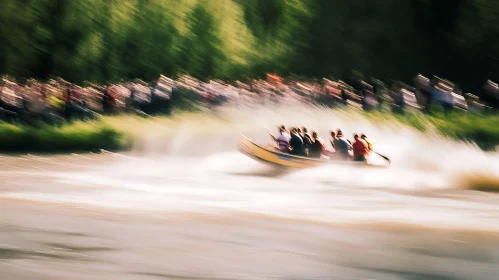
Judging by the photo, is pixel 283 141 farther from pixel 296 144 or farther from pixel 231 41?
pixel 231 41

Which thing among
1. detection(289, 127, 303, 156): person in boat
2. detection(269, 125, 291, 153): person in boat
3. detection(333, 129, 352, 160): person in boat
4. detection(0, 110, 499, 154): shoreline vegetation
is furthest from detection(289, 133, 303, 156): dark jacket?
detection(0, 110, 499, 154): shoreline vegetation

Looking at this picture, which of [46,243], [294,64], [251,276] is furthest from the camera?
[294,64]

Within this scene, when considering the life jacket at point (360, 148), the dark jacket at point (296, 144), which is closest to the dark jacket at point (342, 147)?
the life jacket at point (360, 148)

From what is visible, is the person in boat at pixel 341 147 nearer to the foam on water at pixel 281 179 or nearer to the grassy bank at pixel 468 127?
the foam on water at pixel 281 179

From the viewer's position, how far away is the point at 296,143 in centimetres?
2478

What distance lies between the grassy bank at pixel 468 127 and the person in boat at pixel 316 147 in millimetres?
2485

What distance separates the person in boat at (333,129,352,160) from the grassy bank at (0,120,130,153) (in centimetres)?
715

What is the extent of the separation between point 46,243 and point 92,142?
13292 millimetres

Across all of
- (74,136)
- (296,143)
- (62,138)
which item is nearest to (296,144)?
(296,143)

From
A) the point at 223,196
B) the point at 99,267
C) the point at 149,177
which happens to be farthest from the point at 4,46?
the point at 99,267

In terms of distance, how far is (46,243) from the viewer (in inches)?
619

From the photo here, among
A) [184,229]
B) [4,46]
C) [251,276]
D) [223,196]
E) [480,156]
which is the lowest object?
[251,276]

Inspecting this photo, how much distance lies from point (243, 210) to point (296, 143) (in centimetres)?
563

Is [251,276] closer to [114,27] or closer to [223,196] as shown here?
[223,196]
